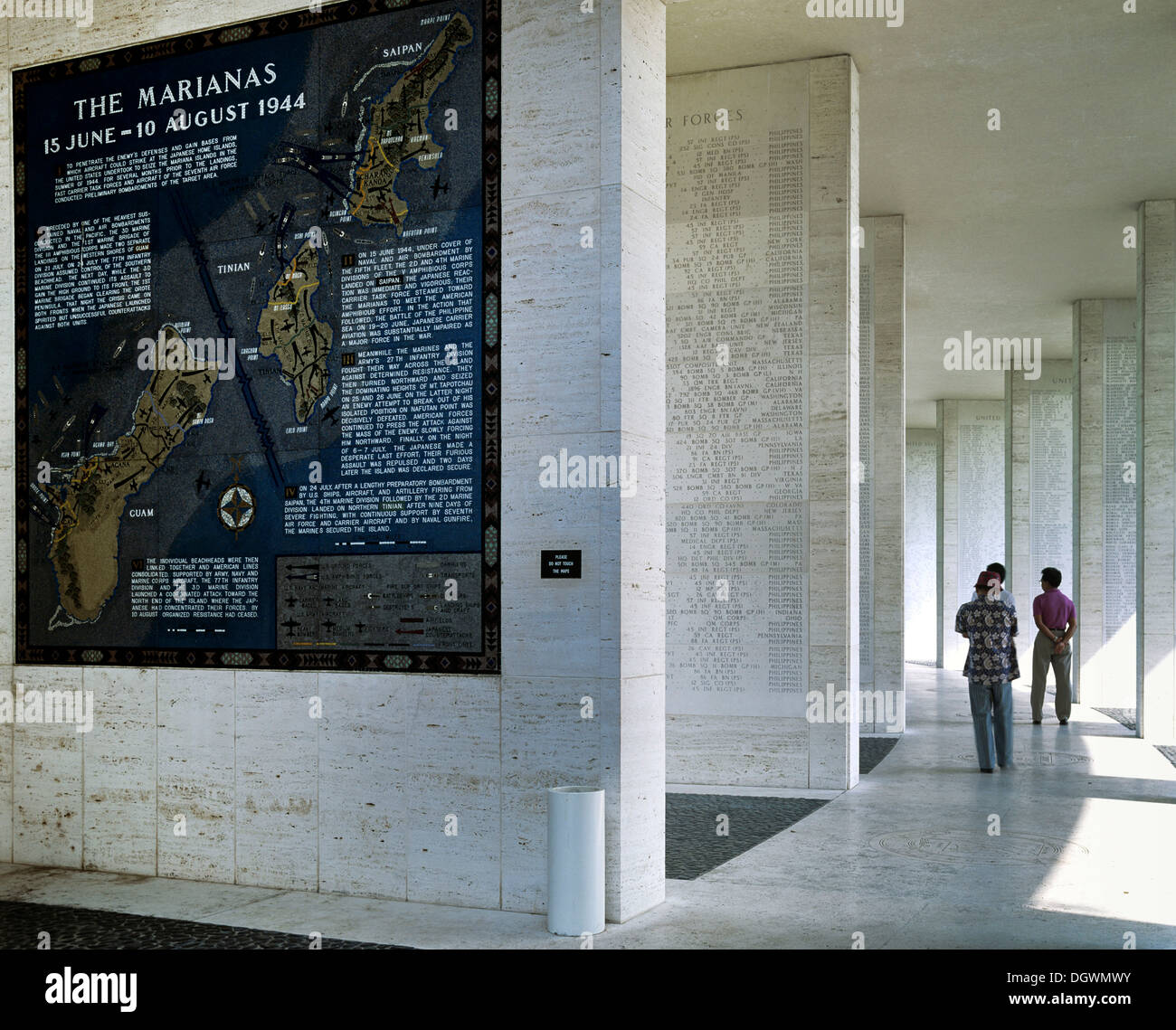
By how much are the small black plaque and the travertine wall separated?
0.05 meters

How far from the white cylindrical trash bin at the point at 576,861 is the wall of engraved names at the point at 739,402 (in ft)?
16.9

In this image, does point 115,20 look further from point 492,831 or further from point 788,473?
point 788,473

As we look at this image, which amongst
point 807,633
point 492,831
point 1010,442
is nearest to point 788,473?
point 807,633

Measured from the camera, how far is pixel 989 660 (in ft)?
37.0

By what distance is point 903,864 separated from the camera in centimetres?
757

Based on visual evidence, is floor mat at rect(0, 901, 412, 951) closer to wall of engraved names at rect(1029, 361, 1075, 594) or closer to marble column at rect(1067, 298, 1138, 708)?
marble column at rect(1067, 298, 1138, 708)

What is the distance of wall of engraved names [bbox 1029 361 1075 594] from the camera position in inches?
956

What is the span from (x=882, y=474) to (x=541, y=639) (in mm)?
10196

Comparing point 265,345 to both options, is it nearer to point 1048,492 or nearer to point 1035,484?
point 1035,484

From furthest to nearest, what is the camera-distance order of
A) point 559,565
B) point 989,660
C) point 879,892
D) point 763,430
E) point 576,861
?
point 989,660
point 763,430
point 879,892
point 559,565
point 576,861

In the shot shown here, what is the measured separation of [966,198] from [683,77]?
210 inches

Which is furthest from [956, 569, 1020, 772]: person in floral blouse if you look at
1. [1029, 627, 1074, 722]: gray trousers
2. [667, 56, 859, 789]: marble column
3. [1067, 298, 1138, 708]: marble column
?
[1067, 298, 1138, 708]: marble column

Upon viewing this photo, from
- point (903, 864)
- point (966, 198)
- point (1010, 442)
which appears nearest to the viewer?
point (903, 864)

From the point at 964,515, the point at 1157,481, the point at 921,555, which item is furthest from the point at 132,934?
the point at 921,555
